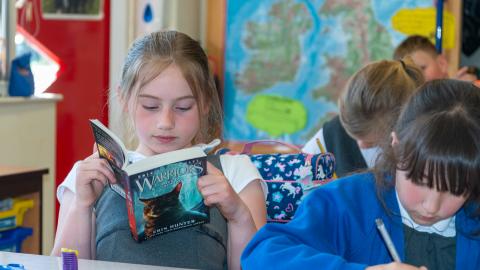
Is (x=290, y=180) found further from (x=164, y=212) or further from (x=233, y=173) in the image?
(x=164, y=212)

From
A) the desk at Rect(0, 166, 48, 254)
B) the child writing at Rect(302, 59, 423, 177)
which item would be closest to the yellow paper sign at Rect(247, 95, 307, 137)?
the desk at Rect(0, 166, 48, 254)

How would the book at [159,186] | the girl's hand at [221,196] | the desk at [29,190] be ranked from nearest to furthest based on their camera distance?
the book at [159,186] < the girl's hand at [221,196] < the desk at [29,190]

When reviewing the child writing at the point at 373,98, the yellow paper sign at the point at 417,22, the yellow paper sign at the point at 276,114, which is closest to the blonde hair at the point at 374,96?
the child writing at the point at 373,98

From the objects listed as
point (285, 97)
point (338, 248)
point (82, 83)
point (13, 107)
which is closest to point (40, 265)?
point (338, 248)

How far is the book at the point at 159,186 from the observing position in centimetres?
138

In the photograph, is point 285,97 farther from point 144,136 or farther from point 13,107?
point 144,136

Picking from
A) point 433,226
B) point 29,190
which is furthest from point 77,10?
point 433,226

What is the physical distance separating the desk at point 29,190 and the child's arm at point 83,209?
3.65 feet

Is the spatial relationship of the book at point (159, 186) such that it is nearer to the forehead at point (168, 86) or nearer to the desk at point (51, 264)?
the desk at point (51, 264)

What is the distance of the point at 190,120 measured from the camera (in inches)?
65.6

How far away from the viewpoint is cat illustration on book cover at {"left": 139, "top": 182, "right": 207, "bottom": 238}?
4.63 ft

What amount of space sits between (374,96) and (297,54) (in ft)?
7.81

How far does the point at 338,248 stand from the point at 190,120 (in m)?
0.44

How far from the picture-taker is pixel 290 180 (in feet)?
6.59
